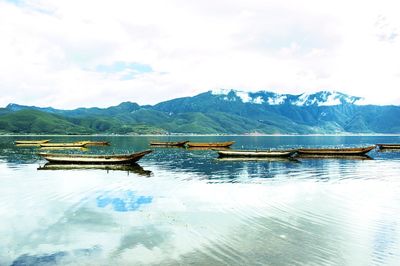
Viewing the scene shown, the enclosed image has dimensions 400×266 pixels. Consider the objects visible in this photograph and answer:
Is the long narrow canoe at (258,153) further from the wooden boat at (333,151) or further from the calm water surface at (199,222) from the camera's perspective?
the calm water surface at (199,222)

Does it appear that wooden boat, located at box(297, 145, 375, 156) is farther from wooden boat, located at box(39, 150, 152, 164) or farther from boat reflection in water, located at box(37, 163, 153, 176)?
boat reflection in water, located at box(37, 163, 153, 176)

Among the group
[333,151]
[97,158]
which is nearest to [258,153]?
[333,151]

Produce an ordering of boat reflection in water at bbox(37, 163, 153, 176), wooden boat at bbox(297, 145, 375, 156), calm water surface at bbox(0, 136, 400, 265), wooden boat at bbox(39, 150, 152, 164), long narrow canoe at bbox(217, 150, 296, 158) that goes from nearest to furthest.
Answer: calm water surface at bbox(0, 136, 400, 265)
boat reflection in water at bbox(37, 163, 153, 176)
wooden boat at bbox(39, 150, 152, 164)
long narrow canoe at bbox(217, 150, 296, 158)
wooden boat at bbox(297, 145, 375, 156)

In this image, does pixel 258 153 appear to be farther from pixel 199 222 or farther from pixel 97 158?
pixel 199 222

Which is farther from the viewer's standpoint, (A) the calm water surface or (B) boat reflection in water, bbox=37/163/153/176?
(B) boat reflection in water, bbox=37/163/153/176

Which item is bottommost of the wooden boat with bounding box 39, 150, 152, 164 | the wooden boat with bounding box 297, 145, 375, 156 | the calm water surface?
the calm water surface

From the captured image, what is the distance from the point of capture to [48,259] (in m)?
19.5

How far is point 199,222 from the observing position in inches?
1070

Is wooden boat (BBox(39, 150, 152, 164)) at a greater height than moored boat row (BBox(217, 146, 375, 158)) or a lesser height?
greater

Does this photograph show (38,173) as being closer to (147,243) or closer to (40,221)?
(40,221)

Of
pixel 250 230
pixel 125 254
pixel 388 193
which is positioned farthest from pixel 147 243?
pixel 388 193

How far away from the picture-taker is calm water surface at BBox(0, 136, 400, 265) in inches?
784

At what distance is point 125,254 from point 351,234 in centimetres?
1553

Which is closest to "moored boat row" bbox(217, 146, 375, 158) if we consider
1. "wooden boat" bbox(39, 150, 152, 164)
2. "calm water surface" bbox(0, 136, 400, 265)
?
"wooden boat" bbox(39, 150, 152, 164)
